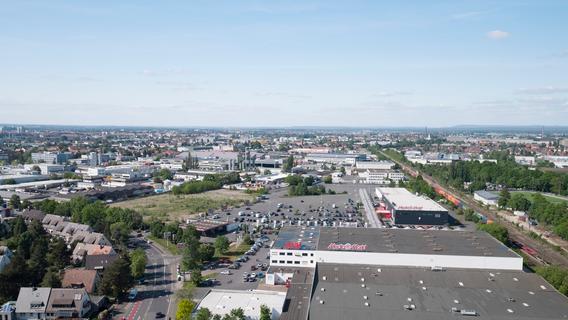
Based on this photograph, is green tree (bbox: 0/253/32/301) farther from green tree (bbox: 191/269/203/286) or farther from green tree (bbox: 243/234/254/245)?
green tree (bbox: 243/234/254/245)

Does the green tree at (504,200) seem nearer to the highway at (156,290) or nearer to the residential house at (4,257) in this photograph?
the highway at (156,290)

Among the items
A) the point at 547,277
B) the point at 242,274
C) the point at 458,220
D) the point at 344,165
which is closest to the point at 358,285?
Result: the point at 242,274

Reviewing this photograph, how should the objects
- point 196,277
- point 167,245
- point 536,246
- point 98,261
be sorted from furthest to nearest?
point 536,246, point 167,245, point 98,261, point 196,277

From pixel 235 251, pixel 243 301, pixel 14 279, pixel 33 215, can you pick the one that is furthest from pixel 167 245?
pixel 33 215

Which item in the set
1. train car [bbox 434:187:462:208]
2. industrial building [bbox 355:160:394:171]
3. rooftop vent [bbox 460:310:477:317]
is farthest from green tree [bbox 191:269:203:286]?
industrial building [bbox 355:160:394:171]

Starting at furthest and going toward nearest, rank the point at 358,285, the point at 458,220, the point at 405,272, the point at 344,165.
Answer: the point at 344,165 → the point at 458,220 → the point at 405,272 → the point at 358,285

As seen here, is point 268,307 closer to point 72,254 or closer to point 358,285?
point 358,285

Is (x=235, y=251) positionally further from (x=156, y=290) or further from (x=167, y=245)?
(x=156, y=290)
